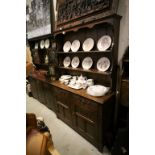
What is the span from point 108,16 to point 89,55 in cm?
73

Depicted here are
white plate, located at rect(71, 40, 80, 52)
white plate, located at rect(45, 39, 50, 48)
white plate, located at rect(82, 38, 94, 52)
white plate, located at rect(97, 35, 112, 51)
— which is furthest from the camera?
white plate, located at rect(45, 39, 50, 48)

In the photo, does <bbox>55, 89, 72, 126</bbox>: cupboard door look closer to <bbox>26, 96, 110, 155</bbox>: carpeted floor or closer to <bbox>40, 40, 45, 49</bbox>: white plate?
<bbox>26, 96, 110, 155</bbox>: carpeted floor

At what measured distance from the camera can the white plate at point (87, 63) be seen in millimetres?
2156

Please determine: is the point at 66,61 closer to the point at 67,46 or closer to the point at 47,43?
the point at 67,46

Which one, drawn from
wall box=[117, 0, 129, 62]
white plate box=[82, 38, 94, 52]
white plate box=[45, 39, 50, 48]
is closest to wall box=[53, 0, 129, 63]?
wall box=[117, 0, 129, 62]

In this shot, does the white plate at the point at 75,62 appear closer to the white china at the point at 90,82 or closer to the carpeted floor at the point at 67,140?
the white china at the point at 90,82

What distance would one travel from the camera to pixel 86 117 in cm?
185

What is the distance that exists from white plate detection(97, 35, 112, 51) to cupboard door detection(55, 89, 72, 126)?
900mm

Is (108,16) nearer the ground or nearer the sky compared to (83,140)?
Result: nearer the sky

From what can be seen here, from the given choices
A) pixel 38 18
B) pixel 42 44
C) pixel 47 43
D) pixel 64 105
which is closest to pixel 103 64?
pixel 64 105

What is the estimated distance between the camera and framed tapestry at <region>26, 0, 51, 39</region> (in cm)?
285
